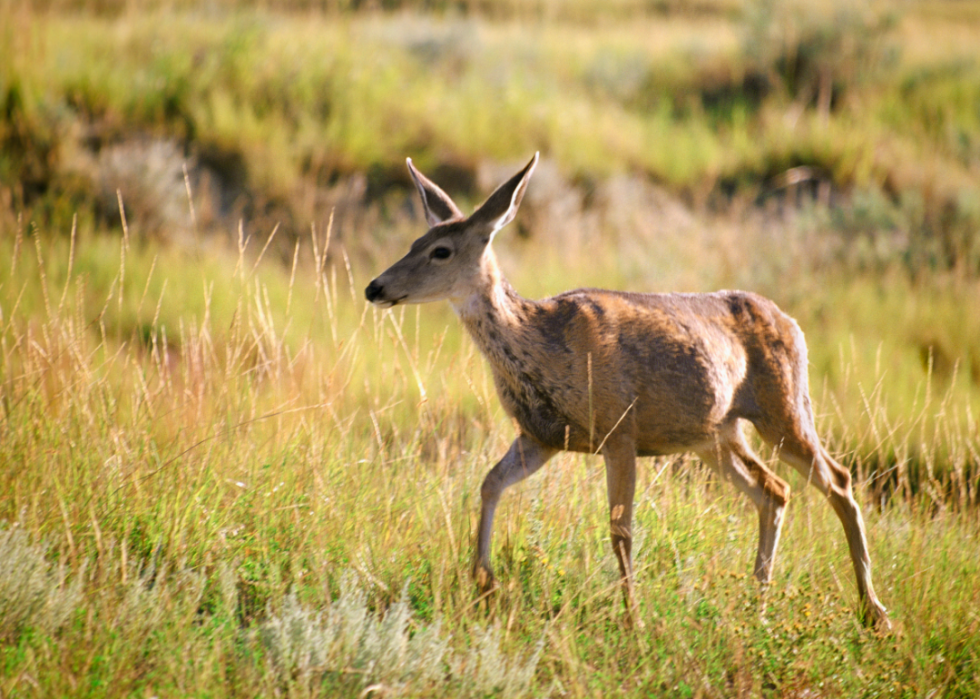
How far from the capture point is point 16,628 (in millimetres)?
3213

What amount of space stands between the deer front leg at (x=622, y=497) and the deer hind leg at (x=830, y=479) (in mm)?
1021

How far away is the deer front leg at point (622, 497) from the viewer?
3.97 meters

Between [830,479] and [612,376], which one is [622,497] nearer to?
[612,376]

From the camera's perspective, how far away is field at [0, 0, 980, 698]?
138 inches

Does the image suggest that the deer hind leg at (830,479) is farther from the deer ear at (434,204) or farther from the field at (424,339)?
the deer ear at (434,204)

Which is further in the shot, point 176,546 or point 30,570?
point 176,546

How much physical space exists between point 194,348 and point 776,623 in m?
3.16

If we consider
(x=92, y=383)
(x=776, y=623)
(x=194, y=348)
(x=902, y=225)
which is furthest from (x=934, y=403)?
(x=92, y=383)

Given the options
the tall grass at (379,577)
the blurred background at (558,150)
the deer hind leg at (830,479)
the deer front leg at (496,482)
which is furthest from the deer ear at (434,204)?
the blurred background at (558,150)

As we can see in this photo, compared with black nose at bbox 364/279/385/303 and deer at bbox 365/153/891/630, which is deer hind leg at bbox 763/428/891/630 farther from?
black nose at bbox 364/279/385/303

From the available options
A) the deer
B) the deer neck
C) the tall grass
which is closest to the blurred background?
the deer

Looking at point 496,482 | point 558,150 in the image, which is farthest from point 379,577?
point 558,150

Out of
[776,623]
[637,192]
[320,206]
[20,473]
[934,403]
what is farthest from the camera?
[637,192]

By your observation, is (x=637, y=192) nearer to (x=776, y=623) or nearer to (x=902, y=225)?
(x=902, y=225)
